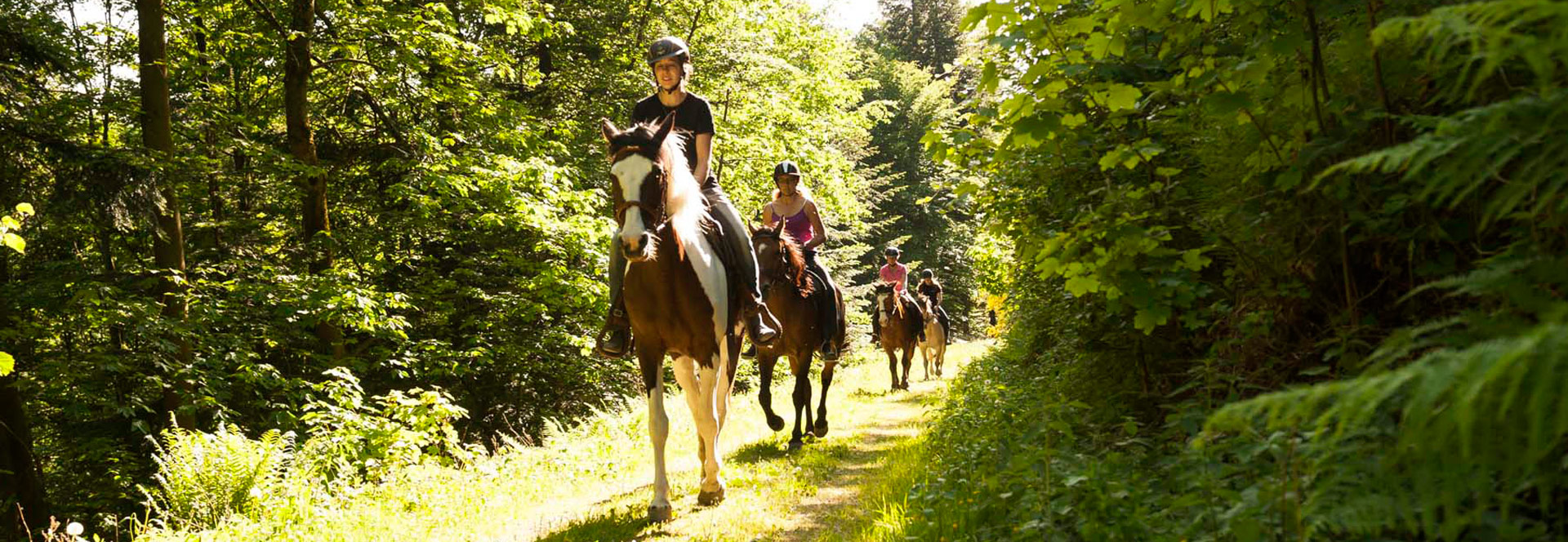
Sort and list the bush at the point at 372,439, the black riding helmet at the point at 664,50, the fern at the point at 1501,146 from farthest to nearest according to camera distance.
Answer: the bush at the point at 372,439, the black riding helmet at the point at 664,50, the fern at the point at 1501,146

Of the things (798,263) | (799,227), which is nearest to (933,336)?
(799,227)

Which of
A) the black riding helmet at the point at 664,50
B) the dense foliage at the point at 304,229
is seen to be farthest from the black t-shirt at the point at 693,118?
the dense foliage at the point at 304,229

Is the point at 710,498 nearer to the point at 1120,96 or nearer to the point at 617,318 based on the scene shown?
the point at 617,318

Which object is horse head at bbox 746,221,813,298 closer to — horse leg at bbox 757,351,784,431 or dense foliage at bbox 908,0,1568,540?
horse leg at bbox 757,351,784,431

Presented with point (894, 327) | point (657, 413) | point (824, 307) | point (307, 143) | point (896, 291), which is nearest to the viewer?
point (657, 413)

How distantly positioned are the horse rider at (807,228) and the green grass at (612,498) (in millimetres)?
1294

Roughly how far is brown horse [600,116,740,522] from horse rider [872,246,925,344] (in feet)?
38.6

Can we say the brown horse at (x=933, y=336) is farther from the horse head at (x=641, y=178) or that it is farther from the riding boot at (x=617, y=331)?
the horse head at (x=641, y=178)

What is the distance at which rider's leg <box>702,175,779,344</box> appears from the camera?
6.89 metres

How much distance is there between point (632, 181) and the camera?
5.52m

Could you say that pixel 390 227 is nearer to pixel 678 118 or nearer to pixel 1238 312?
pixel 678 118

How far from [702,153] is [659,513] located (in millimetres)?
2700

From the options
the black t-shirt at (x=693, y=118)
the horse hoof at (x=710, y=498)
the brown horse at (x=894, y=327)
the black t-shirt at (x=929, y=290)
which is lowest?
the horse hoof at (x=710, y=498)

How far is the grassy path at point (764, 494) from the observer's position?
572cm
